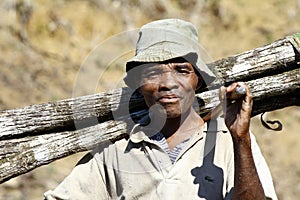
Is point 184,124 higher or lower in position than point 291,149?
lower

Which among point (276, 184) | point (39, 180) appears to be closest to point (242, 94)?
point (39, 180)

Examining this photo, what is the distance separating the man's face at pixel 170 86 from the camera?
9.69 ft

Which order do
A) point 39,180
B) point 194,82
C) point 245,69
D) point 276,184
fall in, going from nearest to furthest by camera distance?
point 194,82 → point 245,69 → point 39,180 → point 276,184

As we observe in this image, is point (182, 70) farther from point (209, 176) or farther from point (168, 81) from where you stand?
point (209, 176)

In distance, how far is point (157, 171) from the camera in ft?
9.85

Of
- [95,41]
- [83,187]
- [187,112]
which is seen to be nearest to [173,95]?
[187,112]

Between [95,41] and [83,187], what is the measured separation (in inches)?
196

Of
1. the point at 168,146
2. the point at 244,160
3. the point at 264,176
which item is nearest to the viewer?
the point at 244,160

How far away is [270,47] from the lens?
3.32 m

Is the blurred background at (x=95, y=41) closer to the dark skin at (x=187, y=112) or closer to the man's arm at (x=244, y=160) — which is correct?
the dark skin at (x=187, y=112)

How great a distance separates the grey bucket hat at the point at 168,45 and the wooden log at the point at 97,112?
0.23m

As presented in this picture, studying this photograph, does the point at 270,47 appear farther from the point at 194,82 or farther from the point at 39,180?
the point at 39,180

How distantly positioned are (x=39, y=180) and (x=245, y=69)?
374 cm

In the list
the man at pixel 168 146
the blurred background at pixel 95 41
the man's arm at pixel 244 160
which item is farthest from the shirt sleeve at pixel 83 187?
the blurred background at pixel 95 41
